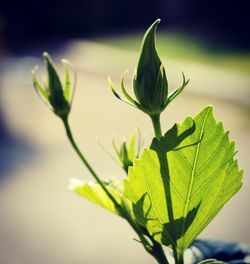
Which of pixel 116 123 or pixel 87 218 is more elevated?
pixel 116 123

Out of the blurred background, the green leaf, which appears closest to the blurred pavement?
the blurred background

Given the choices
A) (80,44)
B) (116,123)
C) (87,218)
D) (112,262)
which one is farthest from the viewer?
(80,44)

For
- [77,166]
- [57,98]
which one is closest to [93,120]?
[77,166]

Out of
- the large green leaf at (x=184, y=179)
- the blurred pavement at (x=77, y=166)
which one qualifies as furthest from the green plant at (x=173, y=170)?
the blurred pavement at (x=77, y=166)

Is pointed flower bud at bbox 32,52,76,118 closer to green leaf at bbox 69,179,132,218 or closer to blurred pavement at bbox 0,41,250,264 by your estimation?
green leaf at bbox 69,179,132,218

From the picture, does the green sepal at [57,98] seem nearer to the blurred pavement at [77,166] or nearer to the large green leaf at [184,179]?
the large green leaf at [184,179]

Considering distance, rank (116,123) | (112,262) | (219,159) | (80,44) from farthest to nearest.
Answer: (80,44) < (116,123) < (112,262) < (219,159)

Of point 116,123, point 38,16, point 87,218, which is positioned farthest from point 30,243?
point 38,16

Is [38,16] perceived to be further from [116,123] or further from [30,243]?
[30,243]
